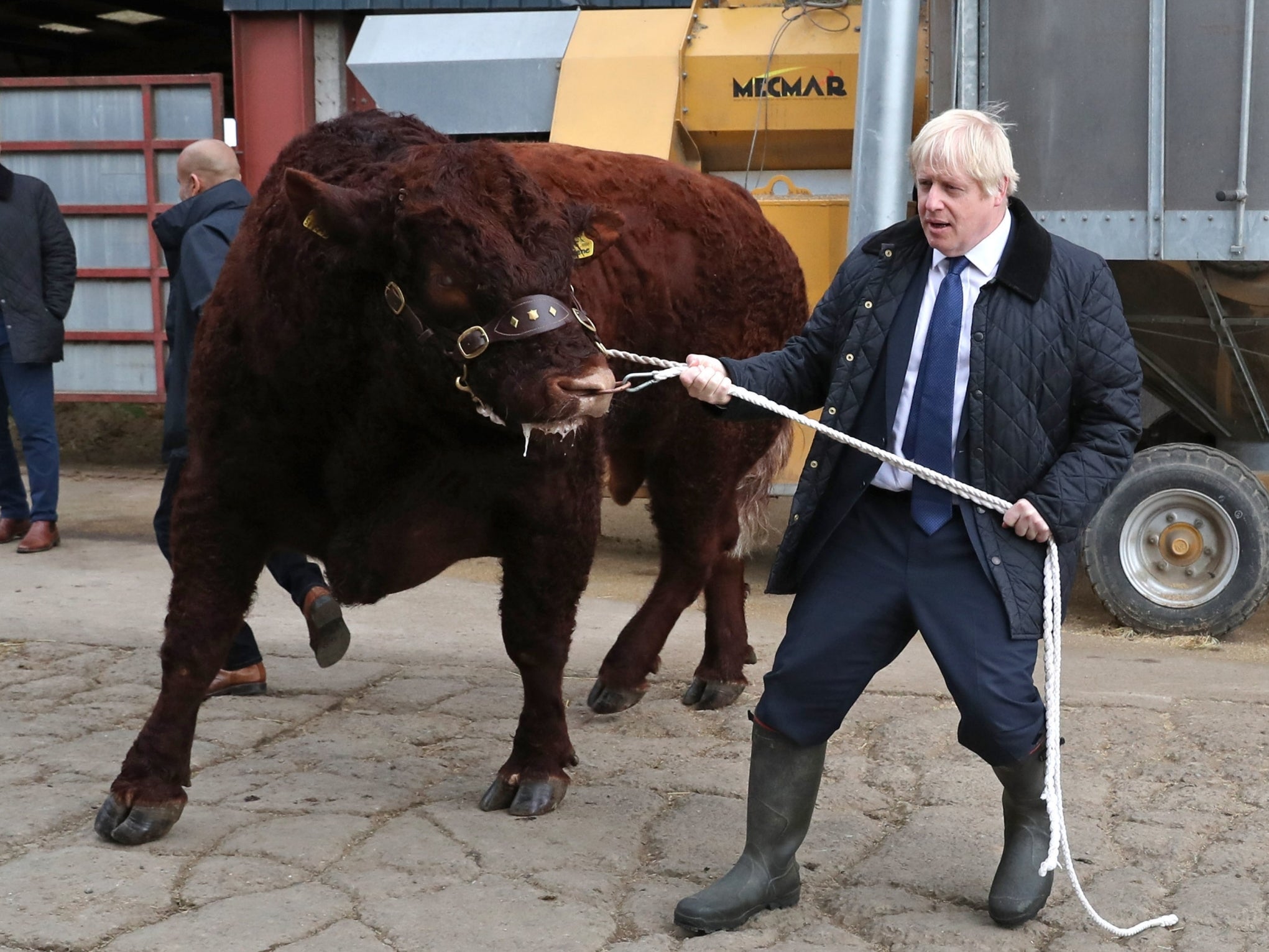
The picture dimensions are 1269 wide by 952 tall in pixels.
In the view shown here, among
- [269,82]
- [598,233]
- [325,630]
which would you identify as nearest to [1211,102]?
[598,233]

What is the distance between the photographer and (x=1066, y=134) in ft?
18.6

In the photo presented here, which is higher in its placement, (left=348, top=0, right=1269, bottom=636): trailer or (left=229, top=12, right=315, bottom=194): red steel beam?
(left=229, top=12, right=315, bottom=194): red steel beam

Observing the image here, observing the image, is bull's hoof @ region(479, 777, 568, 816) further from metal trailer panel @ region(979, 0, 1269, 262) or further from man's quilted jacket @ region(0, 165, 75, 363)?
man's quilted jacket @ region(0, 165, 75, 363)

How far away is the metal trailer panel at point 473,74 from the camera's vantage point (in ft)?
22.7

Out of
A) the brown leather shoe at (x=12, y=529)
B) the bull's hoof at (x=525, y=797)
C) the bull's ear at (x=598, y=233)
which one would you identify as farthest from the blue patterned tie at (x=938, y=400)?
the brown leather shoe at (x=12, y=529)

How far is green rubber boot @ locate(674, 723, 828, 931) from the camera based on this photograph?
9.93 feet

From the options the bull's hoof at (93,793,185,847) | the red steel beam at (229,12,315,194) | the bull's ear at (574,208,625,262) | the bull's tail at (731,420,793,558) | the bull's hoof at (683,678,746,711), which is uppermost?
the red steel beam at (229,12,315,194)

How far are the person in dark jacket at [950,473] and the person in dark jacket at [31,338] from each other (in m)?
5.19

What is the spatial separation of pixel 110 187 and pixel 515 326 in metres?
7.25

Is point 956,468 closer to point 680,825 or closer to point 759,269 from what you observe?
point 680,825

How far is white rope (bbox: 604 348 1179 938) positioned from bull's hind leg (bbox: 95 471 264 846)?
4.18 feet

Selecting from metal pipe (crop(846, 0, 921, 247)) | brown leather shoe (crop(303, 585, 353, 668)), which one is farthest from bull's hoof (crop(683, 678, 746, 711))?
metal pipe (crop(846, 0, 921, 247))

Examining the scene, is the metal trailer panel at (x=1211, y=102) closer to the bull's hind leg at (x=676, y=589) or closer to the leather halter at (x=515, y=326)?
the bull's hind leg at (x=676, y=589)

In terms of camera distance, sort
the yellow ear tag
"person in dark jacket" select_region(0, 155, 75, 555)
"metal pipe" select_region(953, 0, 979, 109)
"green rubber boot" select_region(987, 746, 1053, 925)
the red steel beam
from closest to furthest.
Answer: "green rubber boot" select_region(987, 746, 1053, 925)
the yellow ear tag
"metal pipe" select_region(953, 0, 979, 109)
"person in dark jacket" select_region(0, 155, 75, 555)
the red steel beam
